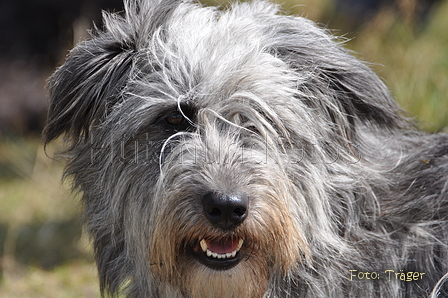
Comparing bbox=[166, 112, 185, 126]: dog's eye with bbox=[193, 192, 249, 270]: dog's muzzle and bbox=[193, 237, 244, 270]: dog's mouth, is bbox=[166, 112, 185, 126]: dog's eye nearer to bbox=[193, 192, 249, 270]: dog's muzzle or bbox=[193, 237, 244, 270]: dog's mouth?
bbox=[193, 192, 249, 270]: dog's muzzle

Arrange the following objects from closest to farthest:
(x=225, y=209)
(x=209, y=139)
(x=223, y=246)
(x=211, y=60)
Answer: (x=225, y=209), (x=223, y=246), (x=209, y=139), (x=211, y=60)

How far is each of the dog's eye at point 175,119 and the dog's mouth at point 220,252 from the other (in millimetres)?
711

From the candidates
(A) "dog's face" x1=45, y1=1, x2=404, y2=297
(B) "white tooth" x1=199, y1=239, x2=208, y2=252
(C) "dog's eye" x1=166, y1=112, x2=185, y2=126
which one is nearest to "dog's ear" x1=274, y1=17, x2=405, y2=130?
(A) "dog's face" x1=45, y1=1, x2=404, y2=297

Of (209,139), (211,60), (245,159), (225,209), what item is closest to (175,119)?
(209,139)

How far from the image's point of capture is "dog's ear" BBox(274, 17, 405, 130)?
3268 mm

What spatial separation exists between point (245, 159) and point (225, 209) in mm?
366

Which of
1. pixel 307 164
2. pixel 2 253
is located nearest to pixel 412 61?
pixel 307 164

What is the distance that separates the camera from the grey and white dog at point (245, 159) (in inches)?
116

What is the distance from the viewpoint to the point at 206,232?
2771 millimetres

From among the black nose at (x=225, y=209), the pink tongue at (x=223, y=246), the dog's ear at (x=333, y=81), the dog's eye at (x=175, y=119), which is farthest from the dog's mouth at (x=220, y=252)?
the dog's ear at (x=333, y=81)

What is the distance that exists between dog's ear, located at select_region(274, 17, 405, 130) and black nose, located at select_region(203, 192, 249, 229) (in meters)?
0.88

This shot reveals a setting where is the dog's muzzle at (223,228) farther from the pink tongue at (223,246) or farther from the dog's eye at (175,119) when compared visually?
the dog's eye at (175,119)

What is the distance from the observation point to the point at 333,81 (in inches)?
130

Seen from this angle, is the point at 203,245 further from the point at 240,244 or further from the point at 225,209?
the point at 225,209
